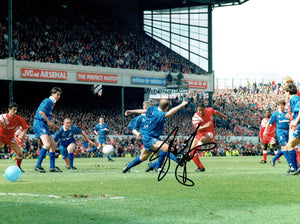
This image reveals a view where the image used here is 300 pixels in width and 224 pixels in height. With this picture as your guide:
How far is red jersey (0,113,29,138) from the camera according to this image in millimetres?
14008

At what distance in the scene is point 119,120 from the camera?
43688 millimetres

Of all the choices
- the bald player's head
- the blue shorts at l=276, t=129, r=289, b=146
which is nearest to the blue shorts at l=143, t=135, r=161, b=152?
the bald player's head

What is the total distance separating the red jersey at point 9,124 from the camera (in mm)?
14008

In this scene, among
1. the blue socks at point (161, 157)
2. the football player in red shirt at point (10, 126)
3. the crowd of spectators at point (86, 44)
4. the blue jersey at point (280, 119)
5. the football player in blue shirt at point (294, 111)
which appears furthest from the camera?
the crowd of spectators at point (86, 44)

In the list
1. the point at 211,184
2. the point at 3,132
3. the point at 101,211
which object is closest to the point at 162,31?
the point at 3,132

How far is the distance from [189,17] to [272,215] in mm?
46223

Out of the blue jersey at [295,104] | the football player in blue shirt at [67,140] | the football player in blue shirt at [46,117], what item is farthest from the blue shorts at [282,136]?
the football player in blue shirt at [46,117]

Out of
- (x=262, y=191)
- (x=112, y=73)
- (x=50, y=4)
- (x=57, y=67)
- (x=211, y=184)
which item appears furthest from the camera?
(x=50, y=4)

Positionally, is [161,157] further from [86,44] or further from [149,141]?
[86,44]

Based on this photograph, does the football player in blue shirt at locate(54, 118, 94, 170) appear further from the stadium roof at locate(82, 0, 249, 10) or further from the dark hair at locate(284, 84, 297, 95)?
the stadium roof at locate(82, 0, 249, 10)

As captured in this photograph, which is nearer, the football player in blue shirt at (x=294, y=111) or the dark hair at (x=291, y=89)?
the football player in blue shirt at (x=294, y=111)

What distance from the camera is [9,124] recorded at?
1403cm

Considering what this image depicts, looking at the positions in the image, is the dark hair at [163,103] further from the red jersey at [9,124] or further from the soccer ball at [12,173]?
the red jersey at [9,124]

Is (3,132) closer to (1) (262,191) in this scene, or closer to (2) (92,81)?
(1) (262,191)
